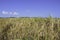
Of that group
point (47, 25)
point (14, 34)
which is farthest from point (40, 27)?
point (14, 34)

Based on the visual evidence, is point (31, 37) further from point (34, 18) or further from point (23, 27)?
point (34, 18)

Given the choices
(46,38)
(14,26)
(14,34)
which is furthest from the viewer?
(14,26)

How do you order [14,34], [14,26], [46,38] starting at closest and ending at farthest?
[46,38] < [14,34] < [14,26]

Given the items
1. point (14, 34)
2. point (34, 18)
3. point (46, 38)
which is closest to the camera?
point (46, 38)

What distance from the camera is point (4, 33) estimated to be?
8.06 meters

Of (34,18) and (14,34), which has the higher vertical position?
(34,18)

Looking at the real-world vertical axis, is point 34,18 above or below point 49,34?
above

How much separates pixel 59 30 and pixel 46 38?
0.71 meters

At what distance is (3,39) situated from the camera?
788 centimetres

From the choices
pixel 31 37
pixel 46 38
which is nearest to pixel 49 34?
pixel 46 38

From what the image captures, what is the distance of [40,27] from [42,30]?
313 mm

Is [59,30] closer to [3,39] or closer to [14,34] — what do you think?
[14,34]

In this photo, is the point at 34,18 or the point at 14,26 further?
the point at 34,18

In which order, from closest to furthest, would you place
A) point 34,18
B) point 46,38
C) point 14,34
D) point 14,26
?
point 46,38, point 14,34, point 14,26, point 34,18
